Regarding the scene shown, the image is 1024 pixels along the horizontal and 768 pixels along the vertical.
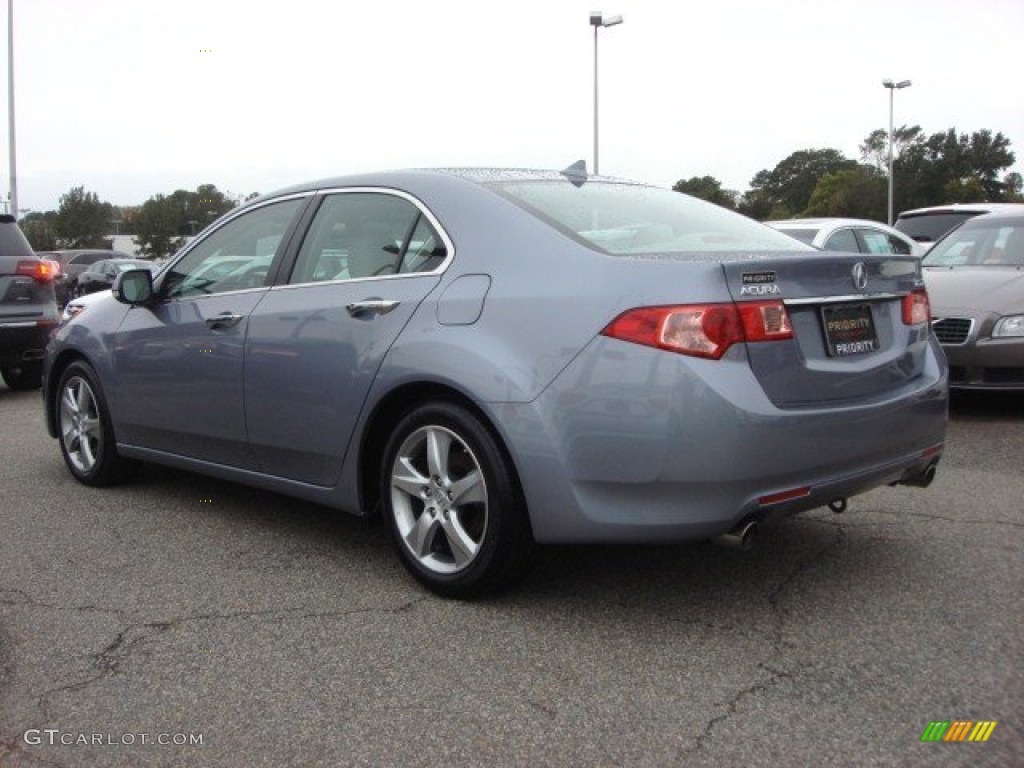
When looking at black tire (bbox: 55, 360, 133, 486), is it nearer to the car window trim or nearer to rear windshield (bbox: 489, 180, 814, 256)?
the car window trim

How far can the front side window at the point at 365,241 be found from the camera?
4.13 metres

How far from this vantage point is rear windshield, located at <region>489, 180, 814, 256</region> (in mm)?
3809

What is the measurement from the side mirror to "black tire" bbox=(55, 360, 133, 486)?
652 millimetres

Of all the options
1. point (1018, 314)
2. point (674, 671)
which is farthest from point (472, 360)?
point (1018, 314)

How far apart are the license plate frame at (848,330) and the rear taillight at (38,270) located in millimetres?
8424

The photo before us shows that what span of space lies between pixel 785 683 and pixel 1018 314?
5.27m

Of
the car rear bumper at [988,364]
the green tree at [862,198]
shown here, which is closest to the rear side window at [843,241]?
the car rear bumper at [988,364]

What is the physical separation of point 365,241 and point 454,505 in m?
1.21

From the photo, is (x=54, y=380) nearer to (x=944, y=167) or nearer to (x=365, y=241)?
(x=365, y=241)

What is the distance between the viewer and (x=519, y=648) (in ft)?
11.3

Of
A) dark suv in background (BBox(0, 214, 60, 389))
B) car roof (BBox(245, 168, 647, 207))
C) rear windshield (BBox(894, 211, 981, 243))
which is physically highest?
car roof (BBox(245, 168, 647, 207))

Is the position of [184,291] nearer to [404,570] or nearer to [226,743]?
[404,570]

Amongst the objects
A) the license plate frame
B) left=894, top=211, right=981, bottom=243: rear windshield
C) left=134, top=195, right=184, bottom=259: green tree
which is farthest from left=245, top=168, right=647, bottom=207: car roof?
left=134, top=195, right=184, bottom=259: green tree

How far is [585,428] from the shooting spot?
339 cm
